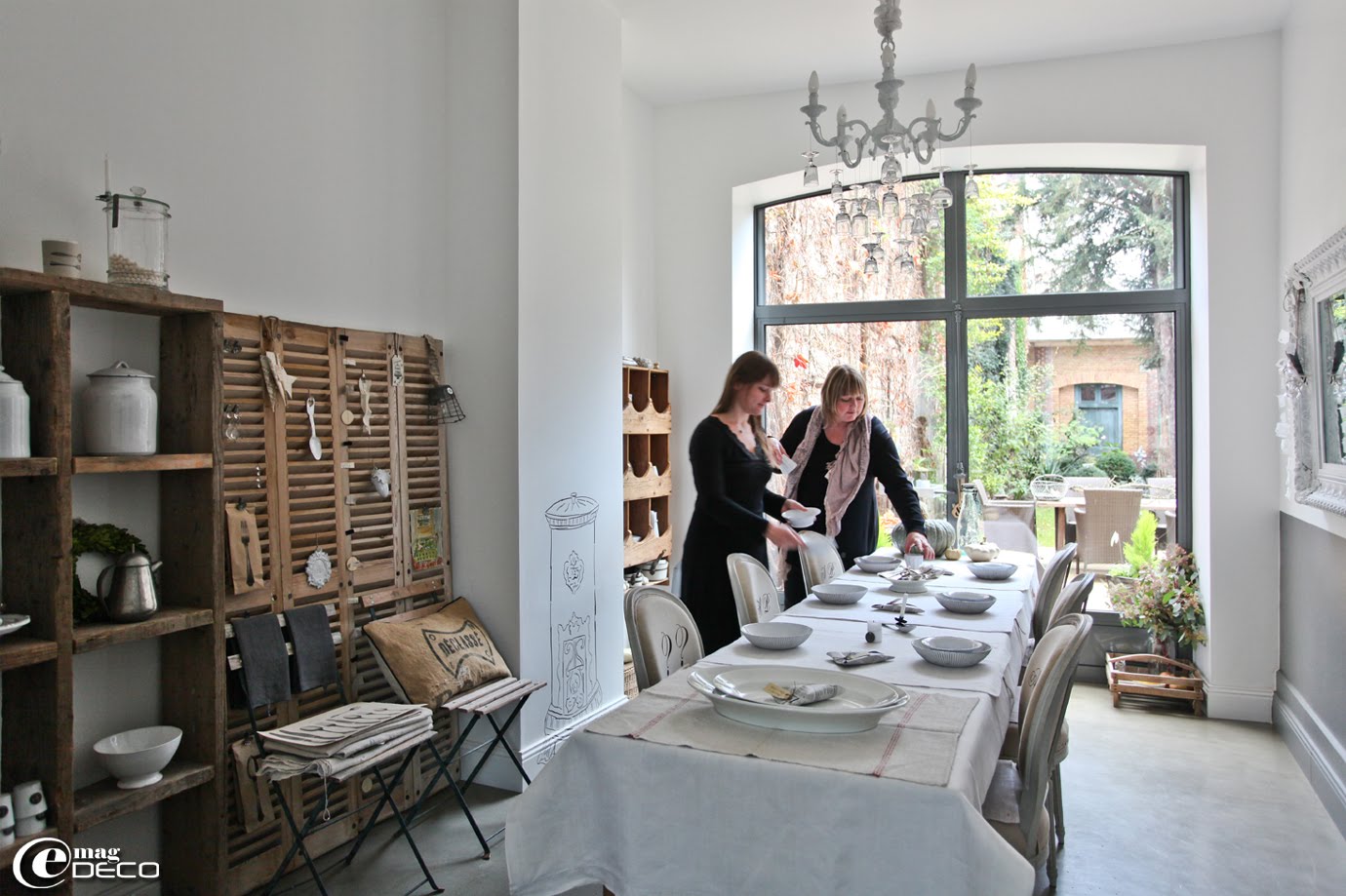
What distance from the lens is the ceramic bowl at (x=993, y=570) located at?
346 centimetres

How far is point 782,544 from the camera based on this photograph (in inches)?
145

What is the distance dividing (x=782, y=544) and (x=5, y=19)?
116 inches

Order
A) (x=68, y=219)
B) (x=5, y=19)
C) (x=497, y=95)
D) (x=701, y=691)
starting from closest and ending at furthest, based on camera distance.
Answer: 1. (x=701, y=691)
2. (x=5, y=19)
3. (x=68, y=219)
4. (x=497, y=95)

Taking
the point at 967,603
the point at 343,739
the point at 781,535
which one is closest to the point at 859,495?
the point at 781,535

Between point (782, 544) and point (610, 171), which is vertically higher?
point (610, 171)

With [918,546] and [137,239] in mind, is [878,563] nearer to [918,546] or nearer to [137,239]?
[918,546]

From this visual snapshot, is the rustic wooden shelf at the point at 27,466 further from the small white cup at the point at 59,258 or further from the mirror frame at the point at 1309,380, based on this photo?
the mirror frame at the point at 1309,380

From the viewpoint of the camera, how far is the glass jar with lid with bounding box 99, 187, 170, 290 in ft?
7.55

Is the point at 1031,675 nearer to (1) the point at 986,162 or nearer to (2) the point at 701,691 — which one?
(2) the point at 701,691

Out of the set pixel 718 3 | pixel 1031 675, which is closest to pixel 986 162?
pixel 718 3

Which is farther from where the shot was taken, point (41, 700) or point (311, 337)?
point (311, 337)

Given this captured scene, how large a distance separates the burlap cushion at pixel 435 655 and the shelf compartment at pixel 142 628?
0.77m

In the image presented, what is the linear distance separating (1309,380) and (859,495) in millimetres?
1842

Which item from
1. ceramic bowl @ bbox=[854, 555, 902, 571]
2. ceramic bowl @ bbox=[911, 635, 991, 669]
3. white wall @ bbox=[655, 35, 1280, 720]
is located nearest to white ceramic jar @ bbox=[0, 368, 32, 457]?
ceramic bowl @ bbox=[911, 635, 991, 669]
